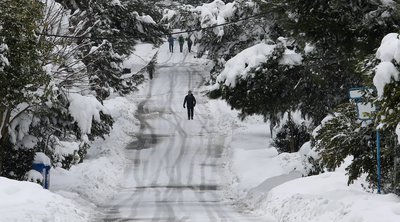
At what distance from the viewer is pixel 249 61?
1708 centimetres

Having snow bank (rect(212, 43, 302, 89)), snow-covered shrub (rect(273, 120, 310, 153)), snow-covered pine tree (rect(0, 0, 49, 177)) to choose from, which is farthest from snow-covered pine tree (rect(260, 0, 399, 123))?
snow-covered shrub (rect(273, 120, 310, 153))

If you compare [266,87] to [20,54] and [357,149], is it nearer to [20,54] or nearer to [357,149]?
[357,149]

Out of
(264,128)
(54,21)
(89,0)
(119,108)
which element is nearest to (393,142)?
(54,21)

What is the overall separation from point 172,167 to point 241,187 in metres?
4.86

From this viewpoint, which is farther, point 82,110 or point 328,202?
point 82,110

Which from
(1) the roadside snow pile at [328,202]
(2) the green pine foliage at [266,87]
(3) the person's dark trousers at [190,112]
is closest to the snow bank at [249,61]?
(2) the green pine foliage at [266,87]

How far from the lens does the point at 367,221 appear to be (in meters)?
9.20

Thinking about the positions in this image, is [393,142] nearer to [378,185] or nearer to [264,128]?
[378,185]

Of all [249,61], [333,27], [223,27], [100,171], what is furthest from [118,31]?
[333,27]

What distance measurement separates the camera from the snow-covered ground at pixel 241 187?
10328 mm

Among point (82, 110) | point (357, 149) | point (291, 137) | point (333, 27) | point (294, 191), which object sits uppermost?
point (333, 27)

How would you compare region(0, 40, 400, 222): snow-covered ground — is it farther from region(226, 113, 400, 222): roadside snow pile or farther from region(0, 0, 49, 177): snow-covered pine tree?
region(0, 0, 49, 177): snow-covered pine tree

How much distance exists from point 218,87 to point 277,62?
179 centimetres

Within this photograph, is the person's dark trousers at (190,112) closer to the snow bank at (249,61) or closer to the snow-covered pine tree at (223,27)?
the snow-covered pine tree at (223,27)
